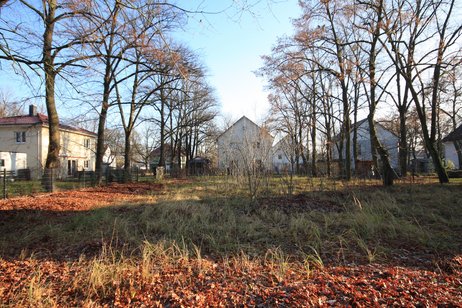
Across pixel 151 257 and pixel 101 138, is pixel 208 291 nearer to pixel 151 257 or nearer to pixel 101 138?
pixel 151 257

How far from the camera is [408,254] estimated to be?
442 centimetres

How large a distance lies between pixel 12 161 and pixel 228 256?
1091 inches

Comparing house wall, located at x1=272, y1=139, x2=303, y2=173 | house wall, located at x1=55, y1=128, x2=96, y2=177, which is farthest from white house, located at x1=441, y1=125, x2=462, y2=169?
house wall, located at x1=55, y1=128, x2=96, y2=177

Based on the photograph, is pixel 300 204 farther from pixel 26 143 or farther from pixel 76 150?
pixel 76 150

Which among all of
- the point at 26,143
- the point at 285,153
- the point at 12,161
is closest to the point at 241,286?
the point at 285,153

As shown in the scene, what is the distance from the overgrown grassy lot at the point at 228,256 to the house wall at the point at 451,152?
95.0 feet

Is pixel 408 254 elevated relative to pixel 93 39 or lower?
lower

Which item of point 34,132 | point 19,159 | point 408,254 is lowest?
point 408,254

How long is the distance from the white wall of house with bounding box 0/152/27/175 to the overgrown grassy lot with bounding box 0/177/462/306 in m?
19.8

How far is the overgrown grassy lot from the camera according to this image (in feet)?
9.68

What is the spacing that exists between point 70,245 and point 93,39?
389cm

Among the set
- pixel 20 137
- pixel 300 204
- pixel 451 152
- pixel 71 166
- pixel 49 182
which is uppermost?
pixel 20 137

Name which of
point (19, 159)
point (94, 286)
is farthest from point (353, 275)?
point (19, 159)

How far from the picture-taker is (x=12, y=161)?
24.5m
